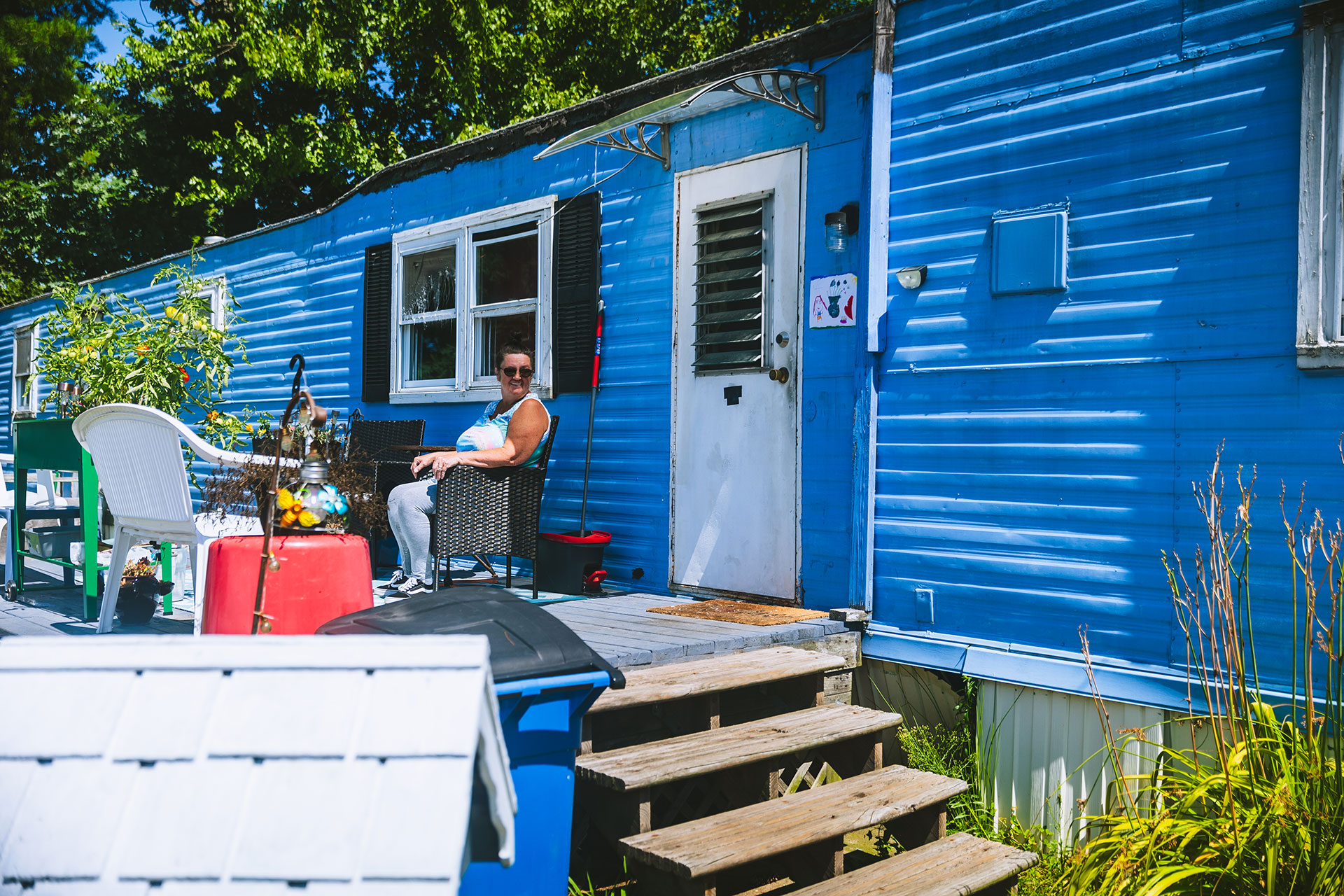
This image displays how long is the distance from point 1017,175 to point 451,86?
564 inches

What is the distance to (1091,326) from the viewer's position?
A: 11.8 feet

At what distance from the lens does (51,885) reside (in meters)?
1.07

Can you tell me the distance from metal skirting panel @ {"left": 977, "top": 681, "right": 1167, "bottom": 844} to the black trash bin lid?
2087 millimetres

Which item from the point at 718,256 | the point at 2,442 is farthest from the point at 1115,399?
the point at 2,442

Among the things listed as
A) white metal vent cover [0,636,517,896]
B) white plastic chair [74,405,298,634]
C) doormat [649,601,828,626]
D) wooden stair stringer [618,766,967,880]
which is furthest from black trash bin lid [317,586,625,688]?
doormat [649,601,828,626]

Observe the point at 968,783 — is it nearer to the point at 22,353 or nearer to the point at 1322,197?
the point at 1322,197

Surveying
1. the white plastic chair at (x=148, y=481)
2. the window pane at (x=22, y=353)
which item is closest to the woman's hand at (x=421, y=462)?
the white plastic chair at (x=148, y=481)

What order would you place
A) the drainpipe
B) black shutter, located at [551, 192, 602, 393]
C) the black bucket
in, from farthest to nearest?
black shutter, located at [551, 192, 602, 393], the black bucket, the drainpipe

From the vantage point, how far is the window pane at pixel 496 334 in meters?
5.97

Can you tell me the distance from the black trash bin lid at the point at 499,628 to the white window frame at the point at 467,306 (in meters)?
3.62

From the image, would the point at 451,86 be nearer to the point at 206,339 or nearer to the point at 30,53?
the point at 30,53

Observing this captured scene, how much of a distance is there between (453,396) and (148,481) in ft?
8.95

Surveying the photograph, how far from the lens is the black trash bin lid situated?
2.09 meters

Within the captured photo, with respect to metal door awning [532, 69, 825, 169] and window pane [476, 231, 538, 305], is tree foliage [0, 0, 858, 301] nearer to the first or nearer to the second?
window pane [476, 231, 538, 305]
